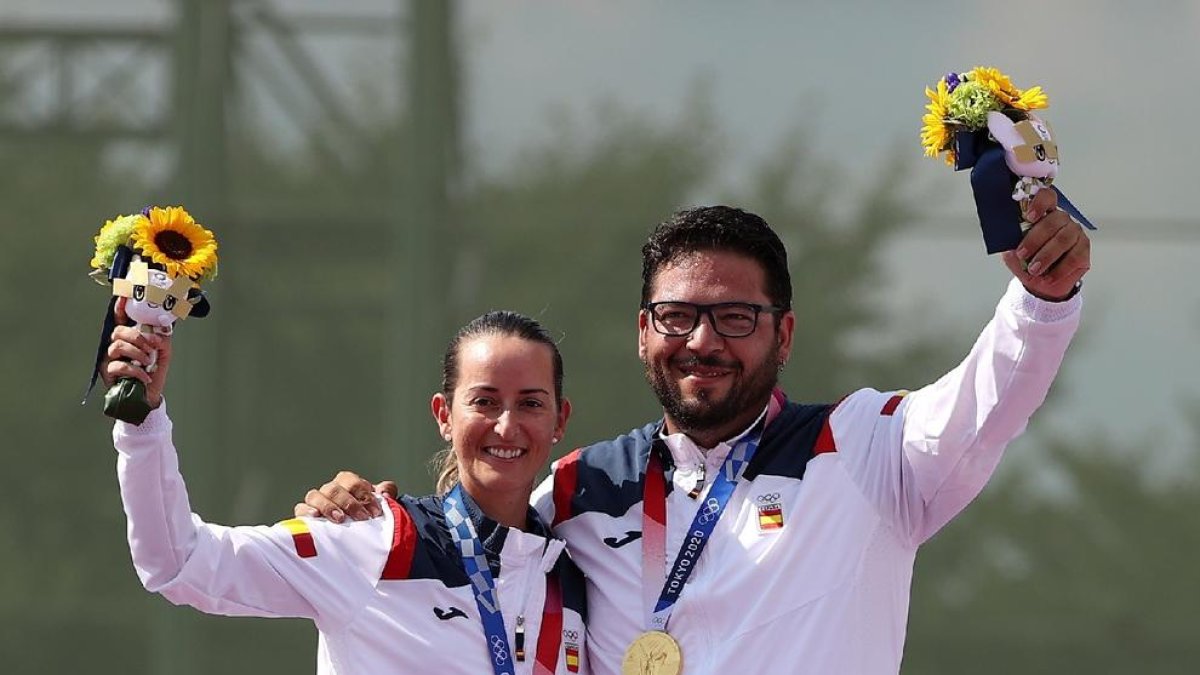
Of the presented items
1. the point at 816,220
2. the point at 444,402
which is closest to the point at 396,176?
the point at 816,220

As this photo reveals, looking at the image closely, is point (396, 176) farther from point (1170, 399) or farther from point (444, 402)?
point (444, 402)

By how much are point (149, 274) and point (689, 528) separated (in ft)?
3.49

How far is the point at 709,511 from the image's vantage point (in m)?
3.37

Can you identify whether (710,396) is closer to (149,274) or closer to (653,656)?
(653,656)

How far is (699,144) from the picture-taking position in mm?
8562

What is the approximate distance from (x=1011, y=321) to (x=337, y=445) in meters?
6.01

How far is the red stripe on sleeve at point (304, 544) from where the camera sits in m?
3.29

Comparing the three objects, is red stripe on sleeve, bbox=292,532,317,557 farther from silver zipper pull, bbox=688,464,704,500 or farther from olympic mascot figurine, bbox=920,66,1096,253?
olympic mascot figurine, bbox=920,66,1096,253

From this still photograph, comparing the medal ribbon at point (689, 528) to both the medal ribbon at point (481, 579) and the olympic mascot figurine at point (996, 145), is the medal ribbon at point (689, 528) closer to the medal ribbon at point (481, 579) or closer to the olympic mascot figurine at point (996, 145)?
the medal ribbon at point (481, 579)

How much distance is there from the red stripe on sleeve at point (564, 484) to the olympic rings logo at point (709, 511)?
1.04 feet

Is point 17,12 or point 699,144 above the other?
point 17,12

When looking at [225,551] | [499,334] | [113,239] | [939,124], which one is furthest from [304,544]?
[939,124]

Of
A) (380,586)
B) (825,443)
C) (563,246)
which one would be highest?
(563,246)

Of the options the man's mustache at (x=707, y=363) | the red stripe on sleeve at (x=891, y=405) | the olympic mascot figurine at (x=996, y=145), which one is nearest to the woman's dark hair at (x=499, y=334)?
the man's mustache at (x=707, y=363)
